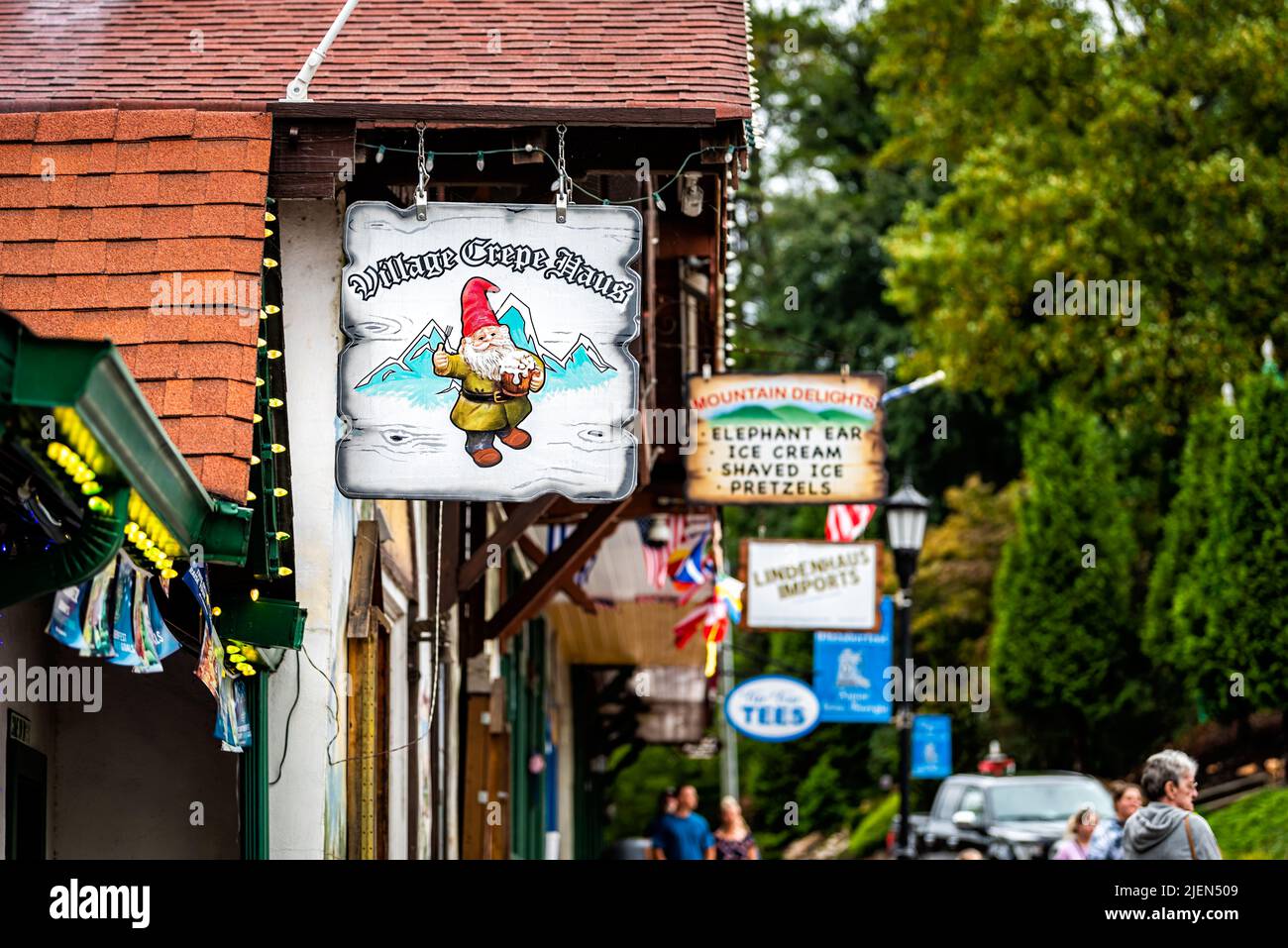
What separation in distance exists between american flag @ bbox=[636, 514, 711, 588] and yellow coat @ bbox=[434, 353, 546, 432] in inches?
310

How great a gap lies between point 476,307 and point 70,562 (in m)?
3.28

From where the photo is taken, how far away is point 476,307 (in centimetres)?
821

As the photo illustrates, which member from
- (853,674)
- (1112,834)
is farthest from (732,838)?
(1112,834)

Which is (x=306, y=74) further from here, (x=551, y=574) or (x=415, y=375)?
(x=551, y=574)

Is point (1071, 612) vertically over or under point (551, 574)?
over

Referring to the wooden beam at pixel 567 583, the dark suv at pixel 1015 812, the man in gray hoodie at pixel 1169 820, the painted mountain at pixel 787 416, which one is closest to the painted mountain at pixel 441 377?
the man in gray hoodie at pixel 1169 820

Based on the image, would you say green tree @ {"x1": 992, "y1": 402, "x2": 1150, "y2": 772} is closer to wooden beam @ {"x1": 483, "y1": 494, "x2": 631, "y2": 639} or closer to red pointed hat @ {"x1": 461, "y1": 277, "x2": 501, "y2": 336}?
wooden beam @ {"x1": 483, "y1": 494, "x2": 631, "y2": 639}

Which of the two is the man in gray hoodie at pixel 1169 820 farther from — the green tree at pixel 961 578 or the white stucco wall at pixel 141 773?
the green tree at pixel 961 578

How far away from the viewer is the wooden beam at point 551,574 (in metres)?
13.0

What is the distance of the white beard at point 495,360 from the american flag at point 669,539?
7.84 metres

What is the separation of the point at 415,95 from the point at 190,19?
75.0 inches

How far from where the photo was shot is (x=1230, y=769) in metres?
29.7

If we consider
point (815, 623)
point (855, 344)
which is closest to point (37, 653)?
point (815, 623)
